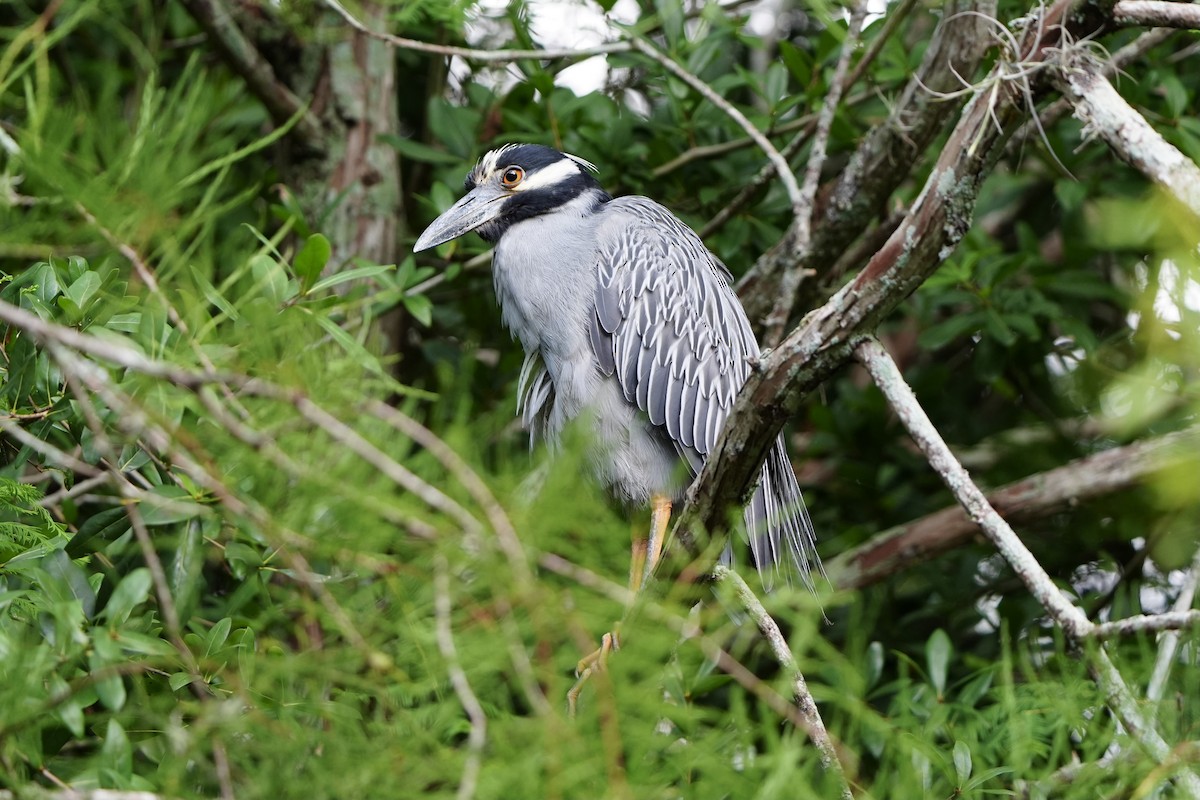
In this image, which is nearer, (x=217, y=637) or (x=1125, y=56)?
(x=217, y=637)

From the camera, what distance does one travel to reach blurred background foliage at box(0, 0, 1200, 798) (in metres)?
1.26

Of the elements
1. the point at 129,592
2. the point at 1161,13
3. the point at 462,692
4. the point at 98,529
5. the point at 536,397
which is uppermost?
the point at 1161,13

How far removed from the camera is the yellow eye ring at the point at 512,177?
3.50 meters

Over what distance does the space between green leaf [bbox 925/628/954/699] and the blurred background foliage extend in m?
0.02

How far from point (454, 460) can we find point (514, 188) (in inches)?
95.8

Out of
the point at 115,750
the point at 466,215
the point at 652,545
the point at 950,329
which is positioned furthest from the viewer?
the point at 950,329

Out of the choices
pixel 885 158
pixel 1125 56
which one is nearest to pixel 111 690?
pixel 885 158

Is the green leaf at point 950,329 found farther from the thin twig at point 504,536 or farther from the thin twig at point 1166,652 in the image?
the thin twig at point 504,536

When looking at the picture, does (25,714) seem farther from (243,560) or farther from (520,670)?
(243,560)

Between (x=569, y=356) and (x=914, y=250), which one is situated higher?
(x=914, y=250)

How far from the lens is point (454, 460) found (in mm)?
1188

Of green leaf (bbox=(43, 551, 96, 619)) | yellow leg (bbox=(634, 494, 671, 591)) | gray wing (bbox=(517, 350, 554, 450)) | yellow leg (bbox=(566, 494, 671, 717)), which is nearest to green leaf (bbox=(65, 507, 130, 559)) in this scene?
green leaf (bbox=(43, 551, 96, 619))

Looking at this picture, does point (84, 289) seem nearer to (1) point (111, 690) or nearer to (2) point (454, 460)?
(1) point (111, 690)

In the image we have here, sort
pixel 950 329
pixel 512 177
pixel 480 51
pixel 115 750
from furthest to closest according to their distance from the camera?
1. pixel 950 329
2. pixel 512 177
3. pixel 480 51
4. pixel 115 750
